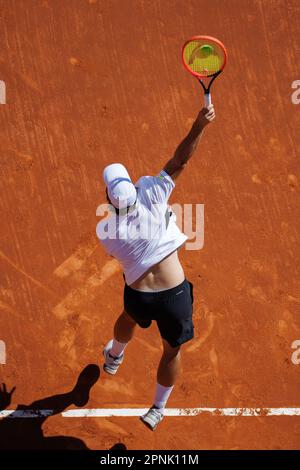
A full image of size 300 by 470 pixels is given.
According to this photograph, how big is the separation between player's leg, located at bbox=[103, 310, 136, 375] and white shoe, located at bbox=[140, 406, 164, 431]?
53 centimetres

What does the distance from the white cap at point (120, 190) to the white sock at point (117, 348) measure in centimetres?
156

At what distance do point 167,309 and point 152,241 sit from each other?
1.87ft

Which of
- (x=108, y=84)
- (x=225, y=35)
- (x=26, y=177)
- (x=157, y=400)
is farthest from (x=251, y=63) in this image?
(x=157, y=400)

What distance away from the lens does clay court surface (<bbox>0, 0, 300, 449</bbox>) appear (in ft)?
16.0

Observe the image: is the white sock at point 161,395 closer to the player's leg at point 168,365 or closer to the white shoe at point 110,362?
the player's leg at point 168,365

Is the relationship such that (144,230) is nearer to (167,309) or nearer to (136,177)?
(167,309)

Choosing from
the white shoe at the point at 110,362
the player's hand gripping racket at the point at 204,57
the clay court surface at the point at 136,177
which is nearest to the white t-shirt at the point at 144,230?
the player's hand gripping racket at the point at 204,57

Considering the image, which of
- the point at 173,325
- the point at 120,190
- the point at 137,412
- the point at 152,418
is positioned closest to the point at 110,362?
the point at 137,412

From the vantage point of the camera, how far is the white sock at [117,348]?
4.57 metres

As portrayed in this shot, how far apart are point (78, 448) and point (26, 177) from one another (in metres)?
2.69

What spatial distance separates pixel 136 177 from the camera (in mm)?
5617

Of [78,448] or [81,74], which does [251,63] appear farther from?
[78,448]

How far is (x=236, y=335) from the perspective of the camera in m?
5.12

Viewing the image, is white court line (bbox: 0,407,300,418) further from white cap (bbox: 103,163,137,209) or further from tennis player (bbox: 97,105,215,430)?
white cap (bbox: 103,163,137,209)
